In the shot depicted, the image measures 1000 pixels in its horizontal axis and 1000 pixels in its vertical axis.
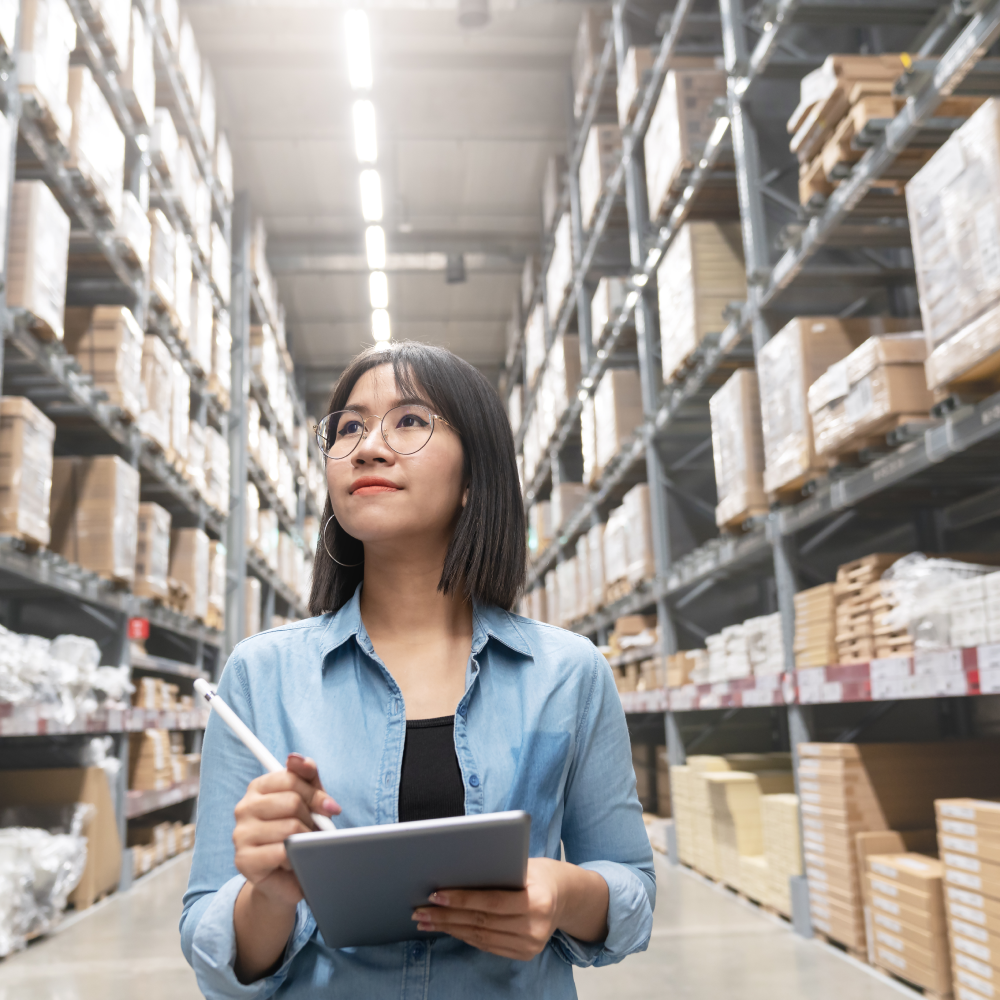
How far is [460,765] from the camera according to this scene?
132 centimetres

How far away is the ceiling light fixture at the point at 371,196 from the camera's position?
1167 cm

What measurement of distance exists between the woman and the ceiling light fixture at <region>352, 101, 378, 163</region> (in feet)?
31.5

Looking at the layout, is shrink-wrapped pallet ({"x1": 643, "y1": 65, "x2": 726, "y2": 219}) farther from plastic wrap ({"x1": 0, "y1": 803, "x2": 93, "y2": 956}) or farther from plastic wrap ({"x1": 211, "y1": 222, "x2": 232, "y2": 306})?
plastic wrap ({"x1": 0, "y1": 803, "x2": 93, "y2": 956})

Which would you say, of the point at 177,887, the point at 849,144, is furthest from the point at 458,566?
the point at 177,887

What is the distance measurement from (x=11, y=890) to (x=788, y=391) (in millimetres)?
3889

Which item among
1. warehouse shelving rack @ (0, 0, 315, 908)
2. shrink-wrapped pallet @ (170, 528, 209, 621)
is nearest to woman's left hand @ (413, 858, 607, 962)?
warehouse shelving rack @ (0, 0, 315, 908)

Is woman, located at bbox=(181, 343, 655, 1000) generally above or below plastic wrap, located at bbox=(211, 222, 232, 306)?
below

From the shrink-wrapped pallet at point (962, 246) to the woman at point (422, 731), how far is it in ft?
6.54

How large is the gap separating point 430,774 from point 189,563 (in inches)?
276

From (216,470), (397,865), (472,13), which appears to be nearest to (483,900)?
(397,865)

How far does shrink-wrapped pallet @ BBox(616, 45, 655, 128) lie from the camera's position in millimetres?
7387

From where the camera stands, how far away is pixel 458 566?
1.52 metres

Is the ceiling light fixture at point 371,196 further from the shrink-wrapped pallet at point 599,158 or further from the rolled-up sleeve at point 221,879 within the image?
the rolled-up sleeve at point 221,879

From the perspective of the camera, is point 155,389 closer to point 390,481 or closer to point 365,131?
point 365,131
